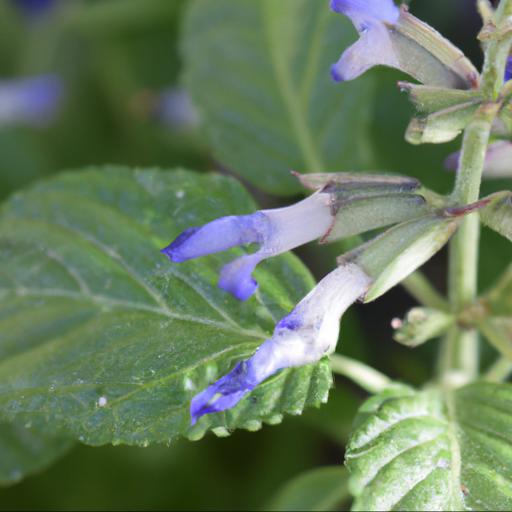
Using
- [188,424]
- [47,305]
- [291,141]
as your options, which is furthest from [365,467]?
[291,141]

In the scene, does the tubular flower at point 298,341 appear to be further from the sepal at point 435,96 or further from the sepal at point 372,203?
the sepal at point 435,96

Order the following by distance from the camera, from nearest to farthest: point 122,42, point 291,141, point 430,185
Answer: point 291,141 < point 430,185 < point 122,42

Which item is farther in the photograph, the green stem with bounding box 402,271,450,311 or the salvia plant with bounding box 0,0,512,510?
the green stem with bounding box 402,271,450,311

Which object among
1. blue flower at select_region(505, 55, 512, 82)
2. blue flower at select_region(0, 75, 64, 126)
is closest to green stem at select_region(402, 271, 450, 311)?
blue flower at select_region(505, 55, 512, 82)

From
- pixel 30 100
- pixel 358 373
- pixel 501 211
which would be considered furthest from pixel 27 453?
pixel 30 100

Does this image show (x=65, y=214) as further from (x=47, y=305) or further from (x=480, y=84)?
(x=480, y=84)

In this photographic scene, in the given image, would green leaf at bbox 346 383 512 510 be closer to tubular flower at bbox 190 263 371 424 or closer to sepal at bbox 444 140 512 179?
tubular flower at bbox 190 263 371 424

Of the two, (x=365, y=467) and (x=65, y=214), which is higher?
(x=65, y=214)
